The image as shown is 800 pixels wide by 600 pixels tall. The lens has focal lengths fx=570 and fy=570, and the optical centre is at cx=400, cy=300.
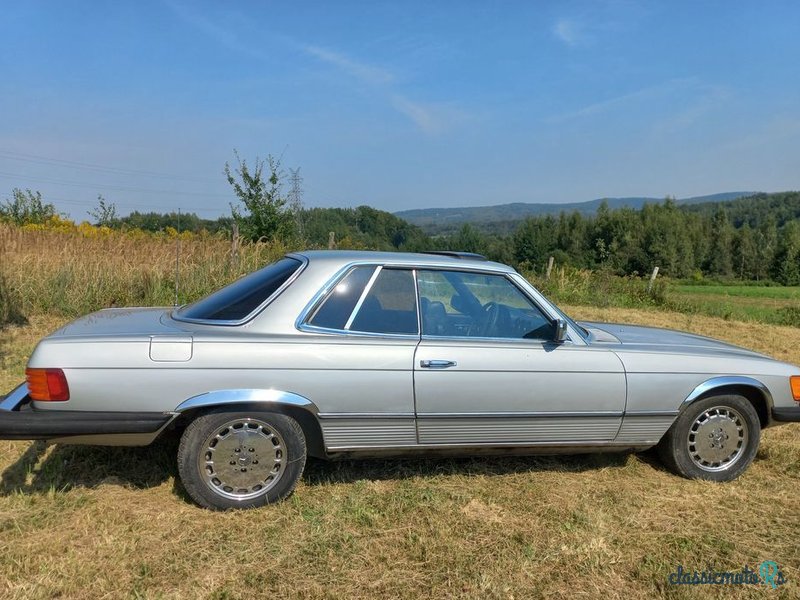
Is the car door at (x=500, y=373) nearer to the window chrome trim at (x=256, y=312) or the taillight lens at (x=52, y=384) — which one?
the window chrome trim at (x=256, y=312)

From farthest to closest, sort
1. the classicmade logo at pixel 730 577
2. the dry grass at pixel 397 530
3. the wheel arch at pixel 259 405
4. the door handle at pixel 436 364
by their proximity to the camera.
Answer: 1. the door handle at pixel 436 364
2. the wheel arch at pixel 259 405
3. the classicmade logo at pixel 730 577
4. the dry grass at pixel 397 530

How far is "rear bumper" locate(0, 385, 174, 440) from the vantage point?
9.05 ft

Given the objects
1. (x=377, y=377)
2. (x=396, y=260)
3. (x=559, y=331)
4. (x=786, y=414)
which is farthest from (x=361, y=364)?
(x=786, y=414)

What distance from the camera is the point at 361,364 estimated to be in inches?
122

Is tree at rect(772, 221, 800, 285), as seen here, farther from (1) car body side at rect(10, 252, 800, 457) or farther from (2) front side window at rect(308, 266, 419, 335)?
(2) front side window at rect(308, 266, 419, 335)

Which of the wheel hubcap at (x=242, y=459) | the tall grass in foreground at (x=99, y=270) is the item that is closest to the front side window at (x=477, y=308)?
the wheel hubcap at (x=242, y=459)

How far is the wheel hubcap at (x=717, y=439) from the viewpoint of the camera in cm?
374

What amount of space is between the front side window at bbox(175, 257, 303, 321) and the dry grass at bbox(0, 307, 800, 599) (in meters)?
1.05

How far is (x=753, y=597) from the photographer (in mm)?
2605

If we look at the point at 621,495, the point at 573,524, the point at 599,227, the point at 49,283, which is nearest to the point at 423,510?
the point at 573,524

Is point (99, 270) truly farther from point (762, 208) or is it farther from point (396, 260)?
point (762, 208)

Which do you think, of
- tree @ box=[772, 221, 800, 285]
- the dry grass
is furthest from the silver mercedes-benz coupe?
tree @ box=[772, 221, 800, 285]

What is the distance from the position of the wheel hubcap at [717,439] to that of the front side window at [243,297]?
9.17ft

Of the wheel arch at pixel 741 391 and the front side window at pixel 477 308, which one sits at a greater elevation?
the front side window at pixel 477 308
